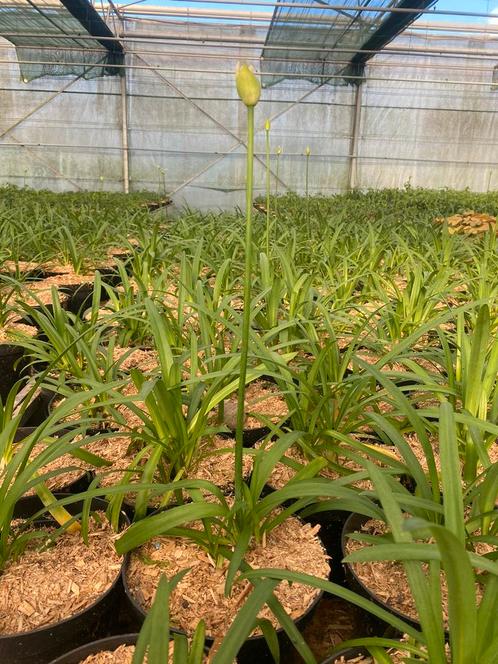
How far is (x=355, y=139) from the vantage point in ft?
30.0

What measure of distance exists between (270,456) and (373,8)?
686 centimetres

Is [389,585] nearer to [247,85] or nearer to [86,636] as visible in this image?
[86,636]

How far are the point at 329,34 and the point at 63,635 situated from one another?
851 centimetres

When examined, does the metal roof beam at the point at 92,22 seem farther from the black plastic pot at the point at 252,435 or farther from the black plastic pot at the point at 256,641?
the black plastic pot at the point at 256,641

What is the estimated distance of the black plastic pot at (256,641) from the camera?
2.34 ft

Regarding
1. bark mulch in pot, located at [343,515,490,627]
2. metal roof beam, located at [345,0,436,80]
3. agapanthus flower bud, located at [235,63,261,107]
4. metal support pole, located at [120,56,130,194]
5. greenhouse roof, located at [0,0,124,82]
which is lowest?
bark mulch in pot, located at [343,515,490,627]

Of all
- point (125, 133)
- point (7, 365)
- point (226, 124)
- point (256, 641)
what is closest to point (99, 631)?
point (256, 641)

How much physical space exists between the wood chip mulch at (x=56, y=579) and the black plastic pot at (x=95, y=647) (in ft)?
0.26

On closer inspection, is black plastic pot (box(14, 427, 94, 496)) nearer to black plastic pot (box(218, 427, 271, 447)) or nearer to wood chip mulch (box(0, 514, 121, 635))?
wood chip mulch (box(0, 514, 121, 635))

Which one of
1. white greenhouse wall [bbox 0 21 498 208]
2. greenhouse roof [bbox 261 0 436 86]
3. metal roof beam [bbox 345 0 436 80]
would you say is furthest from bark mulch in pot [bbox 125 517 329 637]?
white greenhouse wall [bbox 0 21 498 208]

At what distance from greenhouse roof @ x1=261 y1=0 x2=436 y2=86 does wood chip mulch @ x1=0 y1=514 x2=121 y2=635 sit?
6.64m

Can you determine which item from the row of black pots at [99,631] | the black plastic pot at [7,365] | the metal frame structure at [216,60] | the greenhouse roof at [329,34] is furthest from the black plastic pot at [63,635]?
the metal frame structure at [216,60]

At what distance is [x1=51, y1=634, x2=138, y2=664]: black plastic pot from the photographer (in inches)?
26.8

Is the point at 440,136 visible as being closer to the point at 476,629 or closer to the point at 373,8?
the point at 373,8
